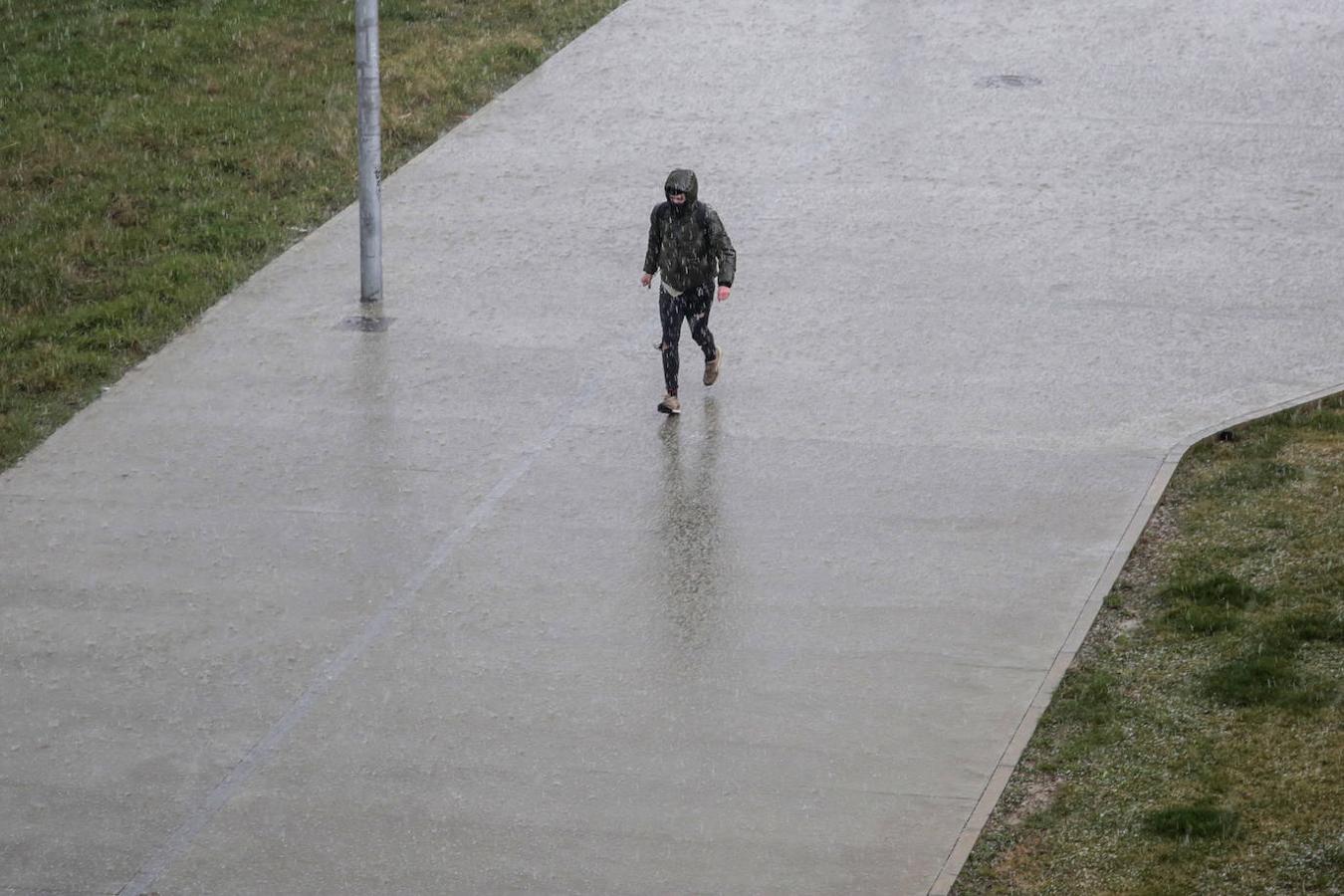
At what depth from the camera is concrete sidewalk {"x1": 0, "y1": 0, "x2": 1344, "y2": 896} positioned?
814cm

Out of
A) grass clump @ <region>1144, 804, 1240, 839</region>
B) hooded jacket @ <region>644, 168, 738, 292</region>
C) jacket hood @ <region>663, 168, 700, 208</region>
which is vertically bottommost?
grass clump @ <region>1144, 804, 1240, 839</region>

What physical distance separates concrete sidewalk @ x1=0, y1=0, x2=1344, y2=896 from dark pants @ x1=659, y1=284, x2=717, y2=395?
1.28 ft

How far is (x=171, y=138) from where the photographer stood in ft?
58.3

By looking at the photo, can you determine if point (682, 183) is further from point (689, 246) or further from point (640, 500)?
point (640, 500)

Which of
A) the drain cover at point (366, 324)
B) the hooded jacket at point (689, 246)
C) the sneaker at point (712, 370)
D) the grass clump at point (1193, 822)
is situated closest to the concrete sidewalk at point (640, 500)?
the drain cover at point (366, 324)

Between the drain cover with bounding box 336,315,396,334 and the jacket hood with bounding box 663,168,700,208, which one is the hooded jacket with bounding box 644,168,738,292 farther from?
the drain cover with bounding box 336,315,396,334

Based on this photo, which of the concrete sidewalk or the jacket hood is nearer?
the concrete sidewalk

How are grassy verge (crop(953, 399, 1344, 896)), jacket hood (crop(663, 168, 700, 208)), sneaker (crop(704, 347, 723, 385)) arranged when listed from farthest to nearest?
sneaker (crop(704, 347, 723, 385)), jacket hood (crop(663, 168, 700, 208)), grassy verge (crop(953, 399, 1344, 896))

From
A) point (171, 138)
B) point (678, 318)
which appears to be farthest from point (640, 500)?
point (171, 138)

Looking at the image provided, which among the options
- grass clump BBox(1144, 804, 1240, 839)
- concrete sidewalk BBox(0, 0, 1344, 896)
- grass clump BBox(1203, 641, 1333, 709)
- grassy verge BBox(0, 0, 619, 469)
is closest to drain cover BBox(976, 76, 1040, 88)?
concrete sidewalk BBox(0, 0, 1344, 896)

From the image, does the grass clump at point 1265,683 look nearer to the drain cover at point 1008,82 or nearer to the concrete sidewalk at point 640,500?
the concrete sidewalk at point 640,500

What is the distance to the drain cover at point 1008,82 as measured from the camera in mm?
19562

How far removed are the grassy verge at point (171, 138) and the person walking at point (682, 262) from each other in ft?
13.4

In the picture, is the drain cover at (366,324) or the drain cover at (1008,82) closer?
the drain cover at (366,324)
